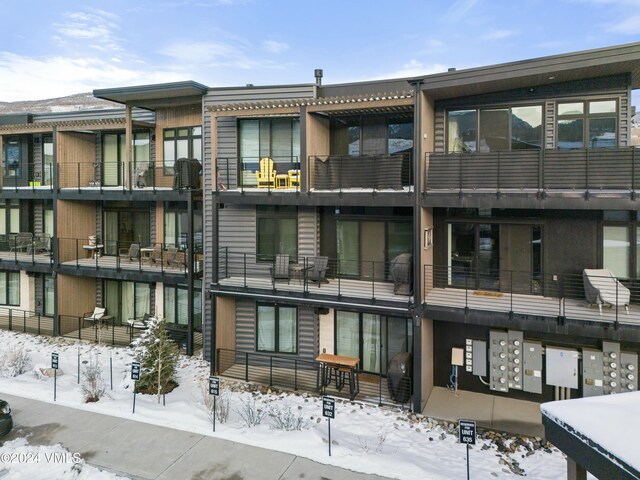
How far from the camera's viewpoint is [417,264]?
11.6m

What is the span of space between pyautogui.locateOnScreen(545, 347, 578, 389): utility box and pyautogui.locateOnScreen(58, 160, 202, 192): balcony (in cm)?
1286

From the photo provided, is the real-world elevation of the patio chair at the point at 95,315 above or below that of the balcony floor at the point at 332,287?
below

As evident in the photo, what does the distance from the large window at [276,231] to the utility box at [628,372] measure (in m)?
9.50

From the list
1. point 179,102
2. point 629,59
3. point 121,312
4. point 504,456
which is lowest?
point 504,456

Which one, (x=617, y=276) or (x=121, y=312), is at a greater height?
(x=617, y=276)

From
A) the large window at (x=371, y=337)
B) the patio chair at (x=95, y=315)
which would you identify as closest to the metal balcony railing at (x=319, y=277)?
the large window at (x=371, y=337)

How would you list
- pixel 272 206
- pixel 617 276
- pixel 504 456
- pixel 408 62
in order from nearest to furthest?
pixel 504 456 < pixel 617 276 < pixel 272 206 < pixel 408 62

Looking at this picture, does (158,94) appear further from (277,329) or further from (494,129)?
(494,129)

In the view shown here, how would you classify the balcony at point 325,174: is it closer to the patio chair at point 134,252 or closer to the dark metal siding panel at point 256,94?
the dark metal siding panel at point 256,94

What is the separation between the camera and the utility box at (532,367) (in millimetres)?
11422

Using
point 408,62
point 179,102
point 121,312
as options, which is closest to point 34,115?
point 179,102

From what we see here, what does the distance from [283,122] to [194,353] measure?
9.08 metres

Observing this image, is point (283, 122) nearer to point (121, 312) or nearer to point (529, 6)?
point (121, 312)

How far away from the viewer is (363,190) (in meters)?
13.2
